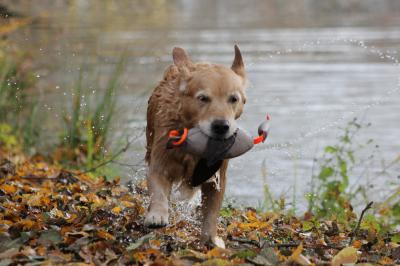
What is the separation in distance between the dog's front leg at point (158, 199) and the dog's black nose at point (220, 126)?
635 millimetres

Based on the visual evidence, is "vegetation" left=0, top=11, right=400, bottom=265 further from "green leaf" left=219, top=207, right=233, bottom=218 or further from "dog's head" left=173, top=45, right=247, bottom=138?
"dog's head" left=173, top=45, right=247, bottom=138

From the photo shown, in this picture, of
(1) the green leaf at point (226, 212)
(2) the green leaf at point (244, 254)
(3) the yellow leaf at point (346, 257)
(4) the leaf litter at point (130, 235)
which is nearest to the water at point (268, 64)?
(1) the green leaf at point (226, 212)

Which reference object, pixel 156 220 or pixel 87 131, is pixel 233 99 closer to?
pixel 156 220

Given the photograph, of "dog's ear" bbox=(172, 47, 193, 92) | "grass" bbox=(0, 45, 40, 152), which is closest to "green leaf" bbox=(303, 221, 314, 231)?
"dog's ear" bbox=(172, 47, 193, 92)

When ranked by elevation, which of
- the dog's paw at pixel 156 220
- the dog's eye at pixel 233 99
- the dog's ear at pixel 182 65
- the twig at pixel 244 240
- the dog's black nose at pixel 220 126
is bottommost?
the twig at pixel 244 240

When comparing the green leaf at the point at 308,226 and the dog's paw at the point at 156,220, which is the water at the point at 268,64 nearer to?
the green leaf at the point at 308,226

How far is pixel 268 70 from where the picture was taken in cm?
1833

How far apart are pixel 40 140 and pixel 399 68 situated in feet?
35.3

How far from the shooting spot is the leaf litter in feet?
14.8

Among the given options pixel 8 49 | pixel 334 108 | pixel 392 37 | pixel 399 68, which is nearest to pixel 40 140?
pixel 8 49

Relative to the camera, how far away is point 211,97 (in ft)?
16.3

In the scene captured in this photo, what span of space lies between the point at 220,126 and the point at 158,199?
70 centimetres

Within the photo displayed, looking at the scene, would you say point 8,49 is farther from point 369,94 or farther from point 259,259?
point 259,259

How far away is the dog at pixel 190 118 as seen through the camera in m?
→ 4.96
